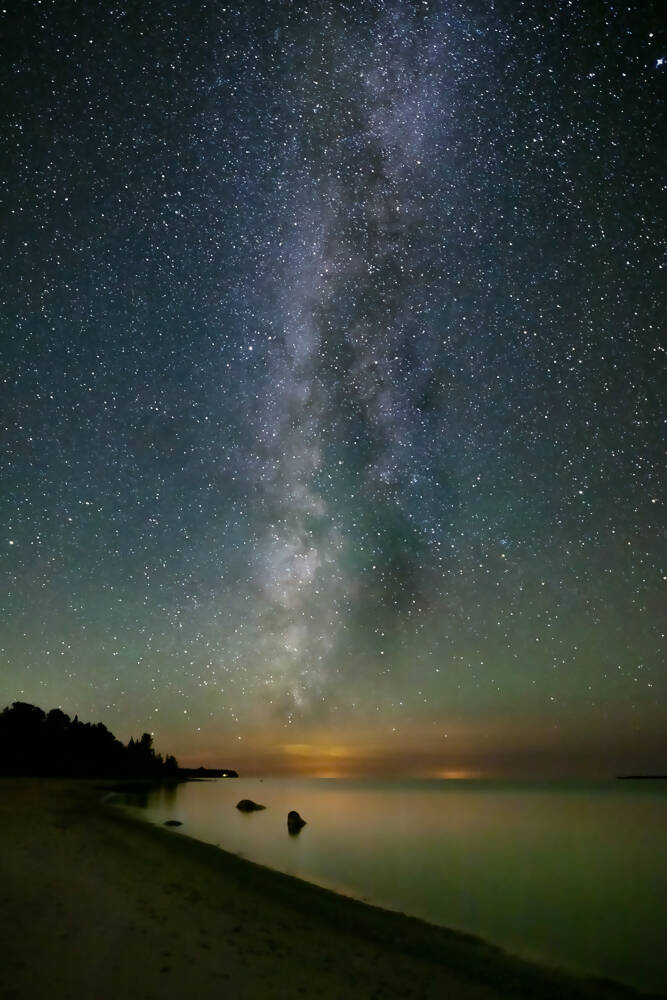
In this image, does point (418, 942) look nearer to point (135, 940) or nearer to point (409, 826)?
point (135, 940)

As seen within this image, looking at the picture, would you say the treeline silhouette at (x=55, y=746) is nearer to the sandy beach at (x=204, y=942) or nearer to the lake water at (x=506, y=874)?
the lake water at (x=506, y=874)

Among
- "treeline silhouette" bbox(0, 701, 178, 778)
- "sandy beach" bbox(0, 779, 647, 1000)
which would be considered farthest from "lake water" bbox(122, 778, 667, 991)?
"treeline silhouette" bbox(0, 701, 178, 778)

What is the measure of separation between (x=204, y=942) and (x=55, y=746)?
85896 mm

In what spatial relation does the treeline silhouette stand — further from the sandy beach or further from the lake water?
the sandy beach

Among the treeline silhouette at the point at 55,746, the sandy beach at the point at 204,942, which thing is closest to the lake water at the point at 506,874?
the sandy beach at the point at 204,942

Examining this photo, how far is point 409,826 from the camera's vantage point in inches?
1688

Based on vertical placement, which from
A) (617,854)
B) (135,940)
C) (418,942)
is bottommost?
(617,854)

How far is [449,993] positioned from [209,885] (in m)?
7.25

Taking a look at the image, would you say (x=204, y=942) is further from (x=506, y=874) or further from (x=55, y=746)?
(x=55, y=746)

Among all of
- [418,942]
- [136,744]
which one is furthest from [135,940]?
[136,744]

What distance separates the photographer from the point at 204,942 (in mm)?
8492

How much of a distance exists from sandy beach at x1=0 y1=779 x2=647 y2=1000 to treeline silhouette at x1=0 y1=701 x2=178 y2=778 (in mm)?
68479

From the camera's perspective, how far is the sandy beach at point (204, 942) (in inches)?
267

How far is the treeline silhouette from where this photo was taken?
73625mm
